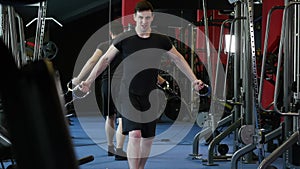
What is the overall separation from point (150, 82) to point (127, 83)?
0.20 meters

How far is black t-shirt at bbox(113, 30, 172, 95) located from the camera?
151 inches

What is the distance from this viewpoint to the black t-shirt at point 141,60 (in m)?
3.85

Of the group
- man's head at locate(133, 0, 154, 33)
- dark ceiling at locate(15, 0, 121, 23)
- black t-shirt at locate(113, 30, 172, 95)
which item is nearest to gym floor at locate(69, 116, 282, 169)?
black t-shirt at locate(113, 30, 172, 95)

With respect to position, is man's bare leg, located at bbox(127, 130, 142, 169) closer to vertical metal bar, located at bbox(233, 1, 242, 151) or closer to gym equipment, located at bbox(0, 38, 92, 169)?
vertical metal bar, located at bbox(233, 1, 242, 151)

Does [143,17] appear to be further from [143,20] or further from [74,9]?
[74,9]

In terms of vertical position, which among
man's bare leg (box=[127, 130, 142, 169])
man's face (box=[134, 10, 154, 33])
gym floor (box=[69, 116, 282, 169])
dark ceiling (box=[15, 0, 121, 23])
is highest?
dark ceiling (box=[15, 0, 121, 23])

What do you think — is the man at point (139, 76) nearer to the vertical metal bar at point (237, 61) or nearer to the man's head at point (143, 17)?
the man's head at point (143, 17)

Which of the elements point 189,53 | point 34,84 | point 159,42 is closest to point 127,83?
point 159,42

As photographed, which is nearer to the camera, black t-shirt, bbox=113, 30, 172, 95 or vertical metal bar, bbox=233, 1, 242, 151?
black t-shirt, bbox=113, 30, 172, 95

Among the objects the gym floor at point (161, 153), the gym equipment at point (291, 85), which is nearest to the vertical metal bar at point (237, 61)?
the gym floor at point (161, 153)

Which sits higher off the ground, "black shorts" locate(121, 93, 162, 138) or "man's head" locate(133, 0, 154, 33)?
"man's head" locate(133, 0, 154, 33)

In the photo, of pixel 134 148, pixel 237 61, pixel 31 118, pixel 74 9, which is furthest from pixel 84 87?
pixel 74 9

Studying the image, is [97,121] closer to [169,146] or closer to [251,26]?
[169,146]

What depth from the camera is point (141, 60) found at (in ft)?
12.6
